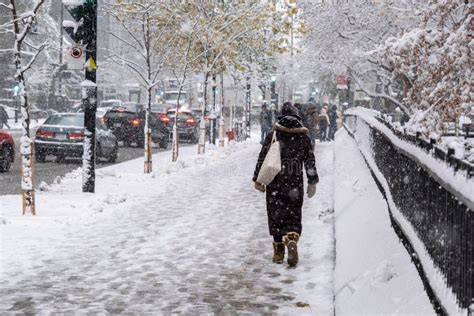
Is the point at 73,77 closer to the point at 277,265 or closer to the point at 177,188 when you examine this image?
the point at 177,188

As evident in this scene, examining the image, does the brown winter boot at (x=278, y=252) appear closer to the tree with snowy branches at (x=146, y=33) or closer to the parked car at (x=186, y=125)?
the tree with snowy branches at (x=146, y=33)

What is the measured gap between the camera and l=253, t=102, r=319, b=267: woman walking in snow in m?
8.40

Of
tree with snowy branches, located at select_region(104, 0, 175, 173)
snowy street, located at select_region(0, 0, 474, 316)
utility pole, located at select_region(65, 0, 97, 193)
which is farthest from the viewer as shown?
tree with snowy branches, located at select_region(104, 0, 175, 173)

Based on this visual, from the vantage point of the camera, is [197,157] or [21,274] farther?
[197,157]

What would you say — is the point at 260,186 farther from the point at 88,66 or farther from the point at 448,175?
the point at 88,66

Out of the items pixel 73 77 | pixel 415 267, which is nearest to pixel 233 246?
pixel 415 267

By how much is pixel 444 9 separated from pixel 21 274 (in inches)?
256

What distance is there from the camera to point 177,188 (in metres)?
16.3

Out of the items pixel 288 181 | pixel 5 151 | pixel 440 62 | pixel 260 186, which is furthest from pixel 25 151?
pixel 5 151

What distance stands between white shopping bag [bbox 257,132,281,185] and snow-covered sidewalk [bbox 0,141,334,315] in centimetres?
102

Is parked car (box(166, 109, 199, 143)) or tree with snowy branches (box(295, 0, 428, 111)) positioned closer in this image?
tree with snowy branches (box(295, 0, 428, 111))

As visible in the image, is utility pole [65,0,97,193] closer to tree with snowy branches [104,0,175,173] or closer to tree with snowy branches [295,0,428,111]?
tree with snowy branches [104,0,175,173]

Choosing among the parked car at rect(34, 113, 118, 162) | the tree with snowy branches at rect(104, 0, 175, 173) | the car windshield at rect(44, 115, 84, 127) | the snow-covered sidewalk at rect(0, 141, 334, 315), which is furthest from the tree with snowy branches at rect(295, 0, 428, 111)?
the snow-covered sidewalk at rect(0, 141, 334, 315)

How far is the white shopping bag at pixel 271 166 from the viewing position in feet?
27.0
